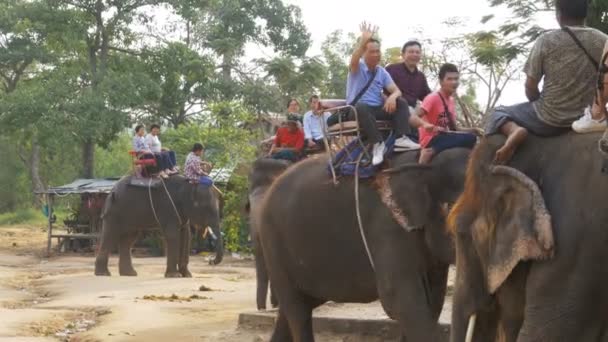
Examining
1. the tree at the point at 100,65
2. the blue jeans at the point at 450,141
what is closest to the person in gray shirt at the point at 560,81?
the blue jeans at the point at 450,141

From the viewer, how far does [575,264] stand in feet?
16.1

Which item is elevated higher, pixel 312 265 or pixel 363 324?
pixel 312 265

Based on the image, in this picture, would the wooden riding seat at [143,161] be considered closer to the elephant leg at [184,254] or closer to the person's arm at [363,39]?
the elephant leg at [184,254]

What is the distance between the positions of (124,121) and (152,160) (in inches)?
465

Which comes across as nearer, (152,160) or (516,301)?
(516,301)

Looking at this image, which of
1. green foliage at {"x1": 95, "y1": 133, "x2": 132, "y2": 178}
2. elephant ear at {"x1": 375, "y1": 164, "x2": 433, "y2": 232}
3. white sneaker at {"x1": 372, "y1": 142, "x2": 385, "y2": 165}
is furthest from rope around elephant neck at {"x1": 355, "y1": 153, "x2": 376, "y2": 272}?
green foliage at {"x1": 95, "y1": 133, "x2": 132, "y2": 178}

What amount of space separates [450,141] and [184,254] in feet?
44.6

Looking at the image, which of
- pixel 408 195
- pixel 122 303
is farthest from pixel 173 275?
pixel 408 195

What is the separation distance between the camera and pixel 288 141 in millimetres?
11438

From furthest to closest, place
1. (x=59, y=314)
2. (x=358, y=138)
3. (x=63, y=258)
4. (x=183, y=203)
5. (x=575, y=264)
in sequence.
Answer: (x=63, y=258)
(x=183, y=203)
(x=59, y=314)
(x=358, y=138)
(x=575, y=264)

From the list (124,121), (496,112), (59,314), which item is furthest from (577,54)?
Result: (124,121)

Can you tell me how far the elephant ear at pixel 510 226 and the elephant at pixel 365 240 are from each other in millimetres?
1851

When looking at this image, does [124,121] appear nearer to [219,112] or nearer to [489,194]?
[219,112]

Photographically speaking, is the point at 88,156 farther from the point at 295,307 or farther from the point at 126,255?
the point at 295,307
